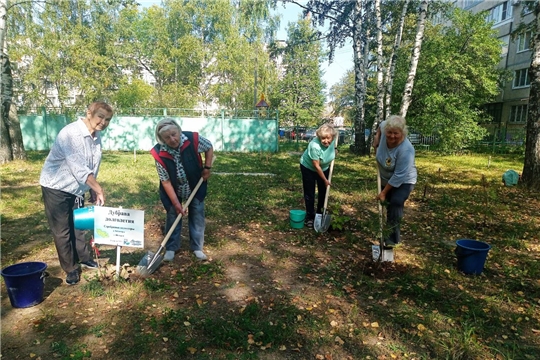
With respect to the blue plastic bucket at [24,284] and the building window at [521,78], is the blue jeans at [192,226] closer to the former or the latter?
the blue plastic bucket at [24,284]

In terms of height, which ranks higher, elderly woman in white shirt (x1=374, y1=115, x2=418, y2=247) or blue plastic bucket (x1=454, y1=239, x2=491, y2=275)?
elderly woman in white shirt (x1=374, y1=115, x2=418, y2=247)

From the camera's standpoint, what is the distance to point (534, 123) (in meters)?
8.12

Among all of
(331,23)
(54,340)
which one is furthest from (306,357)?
(331,23)

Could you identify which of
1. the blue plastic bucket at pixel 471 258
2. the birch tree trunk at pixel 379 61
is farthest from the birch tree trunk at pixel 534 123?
the birch tree trunk at pixel 379 61

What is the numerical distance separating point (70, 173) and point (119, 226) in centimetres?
71

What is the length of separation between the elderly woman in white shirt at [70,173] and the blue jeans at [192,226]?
89 centimetres

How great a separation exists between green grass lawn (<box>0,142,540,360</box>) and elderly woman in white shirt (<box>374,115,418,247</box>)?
11.9 inches

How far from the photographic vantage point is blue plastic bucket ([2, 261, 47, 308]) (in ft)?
10.2

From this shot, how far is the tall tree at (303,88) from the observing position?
1337 inches

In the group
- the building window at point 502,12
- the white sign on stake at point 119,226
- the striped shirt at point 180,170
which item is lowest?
the white sign on stake at point 119,226

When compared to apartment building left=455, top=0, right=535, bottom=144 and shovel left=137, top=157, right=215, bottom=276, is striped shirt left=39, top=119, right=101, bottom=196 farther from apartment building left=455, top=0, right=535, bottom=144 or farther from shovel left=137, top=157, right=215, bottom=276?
apartment building left=455, top=0, right=535, bottom=144

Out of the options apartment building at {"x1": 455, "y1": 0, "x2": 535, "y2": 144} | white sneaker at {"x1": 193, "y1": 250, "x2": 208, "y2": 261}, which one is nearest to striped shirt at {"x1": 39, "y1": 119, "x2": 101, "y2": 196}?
white sneaker at {"x1": 193, "y1": 250, "x2": 208, "y2": 261}

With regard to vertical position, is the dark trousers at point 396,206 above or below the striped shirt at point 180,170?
below

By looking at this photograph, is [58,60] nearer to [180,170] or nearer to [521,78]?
[180,170]
